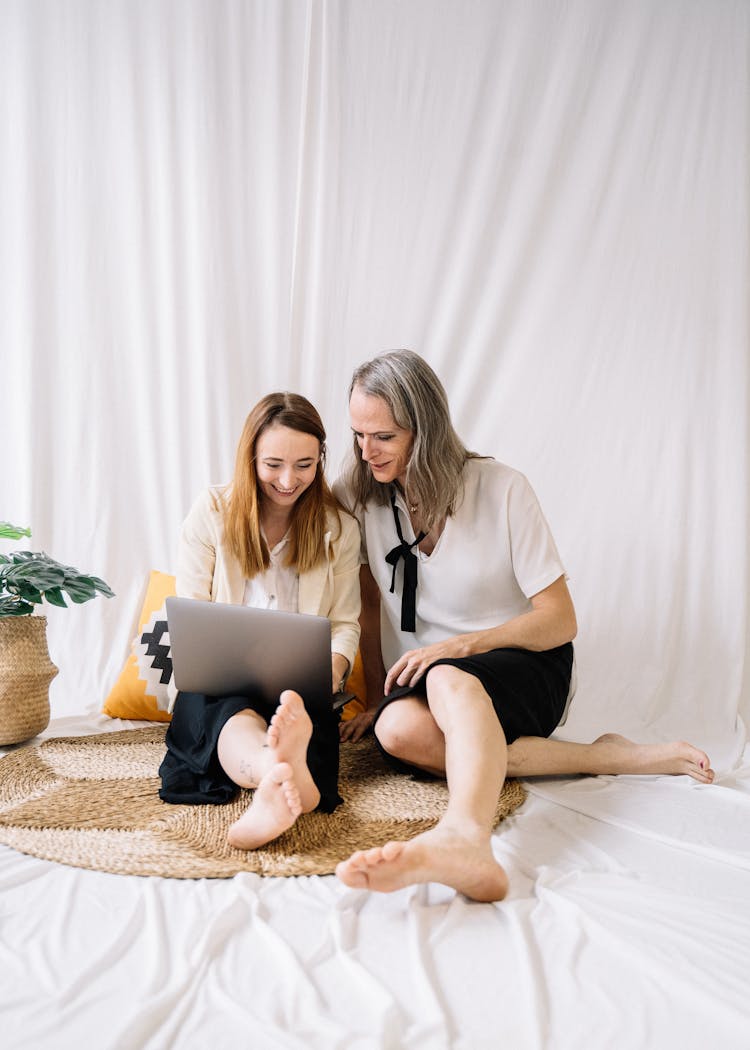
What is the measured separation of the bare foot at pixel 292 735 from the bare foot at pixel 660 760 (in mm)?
755

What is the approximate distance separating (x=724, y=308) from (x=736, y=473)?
1.63ft

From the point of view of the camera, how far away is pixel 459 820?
4.10 ft

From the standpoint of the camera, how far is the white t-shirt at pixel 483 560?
1906 mm

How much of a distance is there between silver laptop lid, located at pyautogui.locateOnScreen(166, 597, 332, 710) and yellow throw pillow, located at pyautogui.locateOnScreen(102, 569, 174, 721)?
657mm

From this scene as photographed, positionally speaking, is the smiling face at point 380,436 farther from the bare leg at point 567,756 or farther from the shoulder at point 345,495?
the bare leg at point 567,756

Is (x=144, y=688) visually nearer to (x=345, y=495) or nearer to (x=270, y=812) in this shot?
Result: (x=345, y=495)

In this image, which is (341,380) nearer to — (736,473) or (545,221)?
(545,221)

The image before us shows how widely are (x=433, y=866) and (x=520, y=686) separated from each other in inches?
24.8

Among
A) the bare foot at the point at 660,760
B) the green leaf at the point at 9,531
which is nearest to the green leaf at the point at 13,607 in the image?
the green leaf at the point at 9,531

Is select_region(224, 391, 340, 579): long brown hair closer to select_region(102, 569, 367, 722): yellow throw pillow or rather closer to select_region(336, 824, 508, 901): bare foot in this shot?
select_region(102, 569, 367, 722): yellow throw pillow

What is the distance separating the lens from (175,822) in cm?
152

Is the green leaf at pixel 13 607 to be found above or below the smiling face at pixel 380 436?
below

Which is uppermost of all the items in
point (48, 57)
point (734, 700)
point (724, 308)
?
point (48, 57)

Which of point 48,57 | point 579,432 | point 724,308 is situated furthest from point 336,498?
point 48,57
